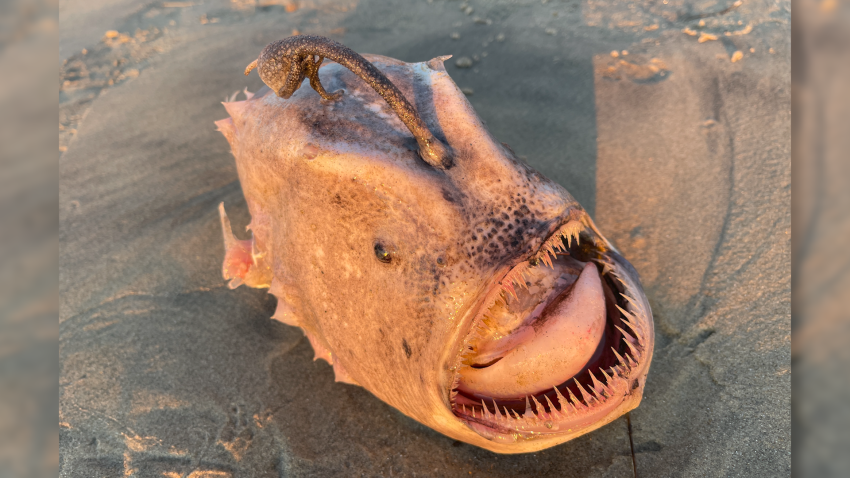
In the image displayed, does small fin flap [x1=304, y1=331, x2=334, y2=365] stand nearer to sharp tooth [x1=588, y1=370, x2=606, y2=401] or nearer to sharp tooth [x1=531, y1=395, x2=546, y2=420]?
sharp tooth [x1=531, y1=395, x2=546, y2=420]

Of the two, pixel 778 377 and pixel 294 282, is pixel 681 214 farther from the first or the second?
pixel 294 282

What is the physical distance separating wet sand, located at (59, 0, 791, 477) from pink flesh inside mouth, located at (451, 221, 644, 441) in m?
0.48

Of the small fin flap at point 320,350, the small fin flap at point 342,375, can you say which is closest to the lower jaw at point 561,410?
the small fin flap at point 342,375

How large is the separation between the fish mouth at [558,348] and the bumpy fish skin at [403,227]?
0.08ft

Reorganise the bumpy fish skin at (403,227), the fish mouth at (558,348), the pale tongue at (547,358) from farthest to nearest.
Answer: the pale tongue at (547,358) < the fish mouth at (558,348) < the bumpy fish skin at (403,227)

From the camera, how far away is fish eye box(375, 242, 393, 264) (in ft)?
5.74

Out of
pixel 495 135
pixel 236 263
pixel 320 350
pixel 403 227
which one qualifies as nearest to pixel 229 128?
pixel 236 263

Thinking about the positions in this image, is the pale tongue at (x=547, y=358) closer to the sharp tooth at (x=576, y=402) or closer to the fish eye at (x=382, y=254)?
the sharp tooth at (x=576, y=402)

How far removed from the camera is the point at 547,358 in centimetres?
192

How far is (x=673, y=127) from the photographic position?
11.4 ft

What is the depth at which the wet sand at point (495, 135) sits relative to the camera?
229 cm
